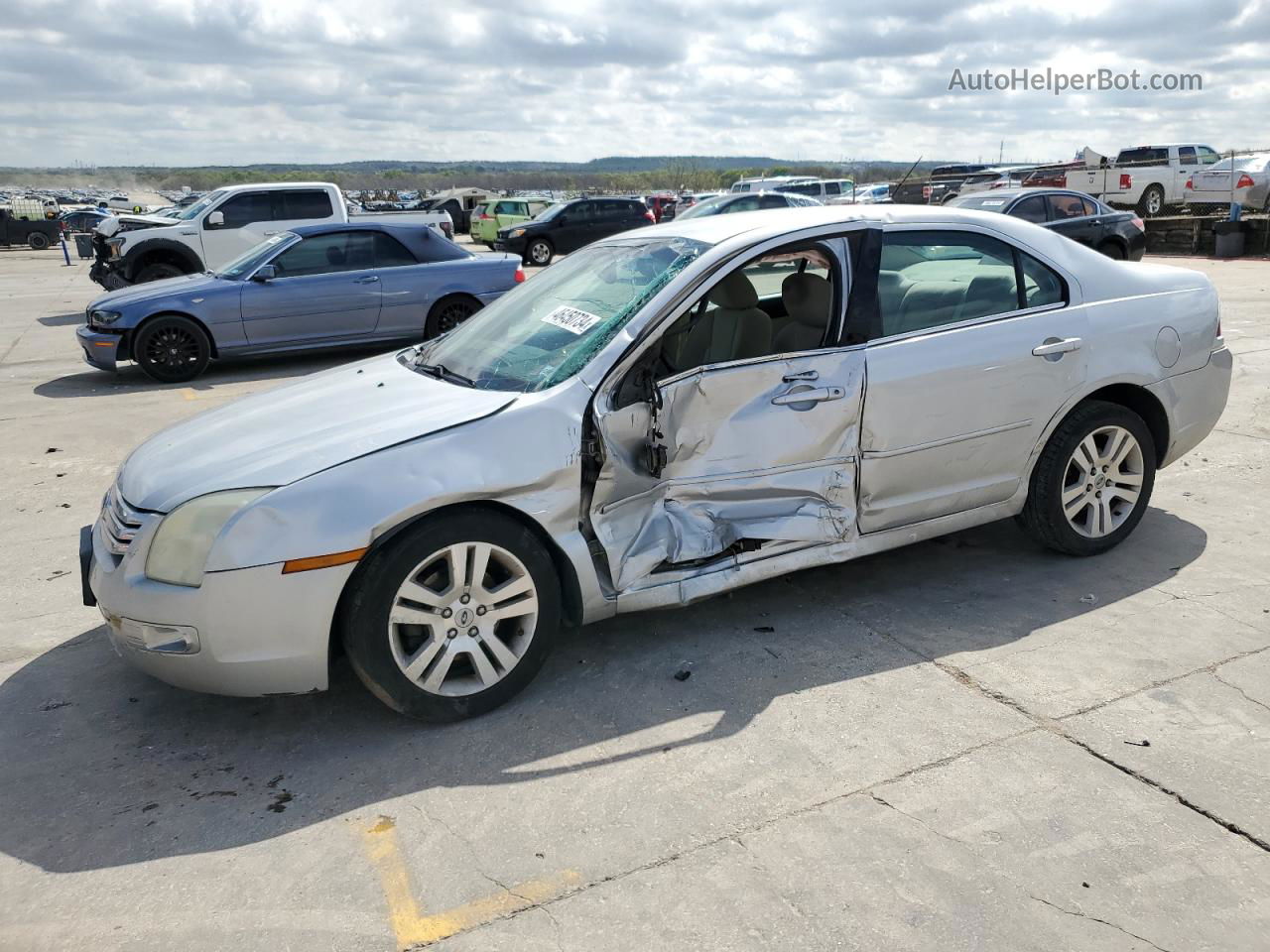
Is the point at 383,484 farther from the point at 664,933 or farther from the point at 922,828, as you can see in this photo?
the point at 922,828

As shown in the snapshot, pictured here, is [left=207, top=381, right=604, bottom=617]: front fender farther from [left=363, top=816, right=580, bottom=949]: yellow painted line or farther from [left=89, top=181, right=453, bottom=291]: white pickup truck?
[left=89, top=181, right=453, bottom=291]: white pickup truck

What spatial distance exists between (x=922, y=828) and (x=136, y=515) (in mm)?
2670

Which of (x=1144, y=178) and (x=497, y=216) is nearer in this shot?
(x=1144, y=178)

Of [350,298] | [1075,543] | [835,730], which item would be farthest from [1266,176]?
[835,730]

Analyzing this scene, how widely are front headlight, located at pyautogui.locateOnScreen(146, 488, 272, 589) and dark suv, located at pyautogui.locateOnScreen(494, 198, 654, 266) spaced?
22.5 m

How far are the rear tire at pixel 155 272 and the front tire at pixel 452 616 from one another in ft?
43.8

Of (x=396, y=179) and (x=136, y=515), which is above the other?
(x=396, y=179)

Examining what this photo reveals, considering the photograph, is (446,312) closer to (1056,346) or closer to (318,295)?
(318,295)

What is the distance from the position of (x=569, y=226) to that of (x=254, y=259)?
15546mm

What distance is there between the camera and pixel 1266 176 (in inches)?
989

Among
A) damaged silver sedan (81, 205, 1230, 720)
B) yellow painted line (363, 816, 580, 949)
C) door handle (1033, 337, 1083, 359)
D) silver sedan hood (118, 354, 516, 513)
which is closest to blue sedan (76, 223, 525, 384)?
damaged silver sedan (81, 205, 1230, 720)

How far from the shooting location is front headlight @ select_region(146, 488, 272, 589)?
3244 mm

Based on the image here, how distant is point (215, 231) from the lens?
49.9 feet

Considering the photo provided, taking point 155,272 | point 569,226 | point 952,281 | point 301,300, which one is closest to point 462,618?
point 952,281
